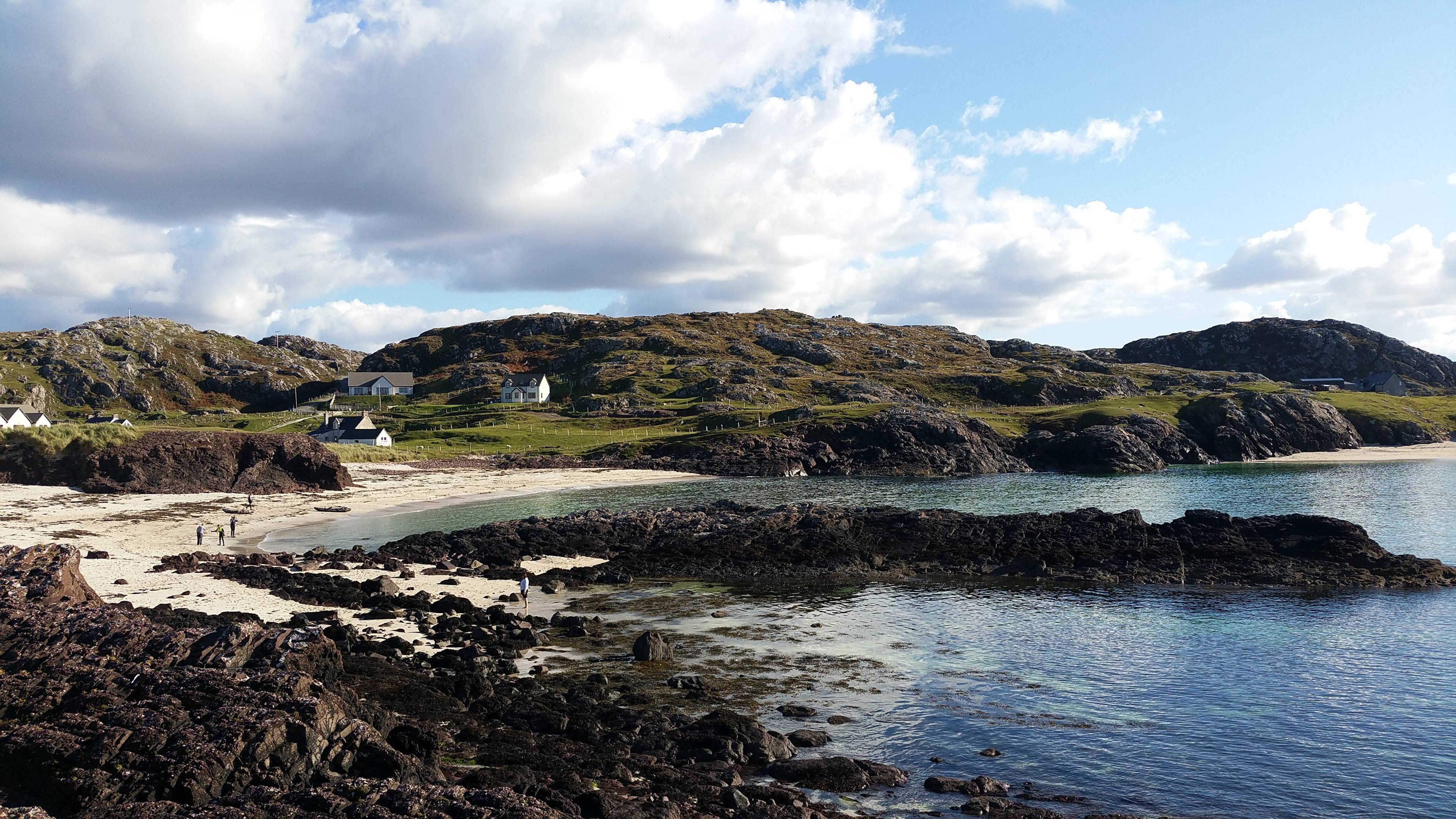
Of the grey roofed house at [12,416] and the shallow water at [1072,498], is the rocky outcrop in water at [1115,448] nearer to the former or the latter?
the shallow water at [1072,498]

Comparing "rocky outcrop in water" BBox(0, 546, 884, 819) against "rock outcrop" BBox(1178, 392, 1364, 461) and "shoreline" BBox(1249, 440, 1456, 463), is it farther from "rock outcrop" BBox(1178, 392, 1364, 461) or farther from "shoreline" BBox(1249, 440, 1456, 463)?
"rock outcrop" BBox(1178, 392, 1364, 461)

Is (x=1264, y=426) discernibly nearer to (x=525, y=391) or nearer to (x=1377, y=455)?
(x=1377, y=455)

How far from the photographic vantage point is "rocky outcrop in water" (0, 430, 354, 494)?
7512cm

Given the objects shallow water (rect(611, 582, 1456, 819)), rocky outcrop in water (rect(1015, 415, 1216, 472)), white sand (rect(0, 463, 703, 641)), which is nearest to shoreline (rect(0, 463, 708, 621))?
white sand (rect(0, 463, 703, 641))

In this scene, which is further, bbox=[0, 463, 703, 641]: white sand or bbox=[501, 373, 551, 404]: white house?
bbox=[501, 373, 551, 404]: white house

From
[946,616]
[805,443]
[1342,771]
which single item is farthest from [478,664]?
[805,443]

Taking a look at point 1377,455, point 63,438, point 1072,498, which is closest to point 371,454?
point 63,438

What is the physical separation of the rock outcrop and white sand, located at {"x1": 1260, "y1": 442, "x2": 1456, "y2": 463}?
1.98m

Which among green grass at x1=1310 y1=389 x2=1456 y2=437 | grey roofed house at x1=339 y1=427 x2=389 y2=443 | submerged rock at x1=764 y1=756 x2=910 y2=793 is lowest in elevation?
submerged rock at x1=764 y1=756 x2=910 y2=793

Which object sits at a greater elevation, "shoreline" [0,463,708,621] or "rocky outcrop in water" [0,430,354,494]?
Result: "rocky outcrop in water" [0,430,354,494]

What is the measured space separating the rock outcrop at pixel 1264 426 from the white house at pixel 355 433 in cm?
12991

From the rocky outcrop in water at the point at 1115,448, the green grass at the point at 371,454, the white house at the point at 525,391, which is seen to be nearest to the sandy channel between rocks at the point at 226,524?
the green grass at the point at 371,454

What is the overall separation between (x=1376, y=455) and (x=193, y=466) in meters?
165

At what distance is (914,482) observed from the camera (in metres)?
104
